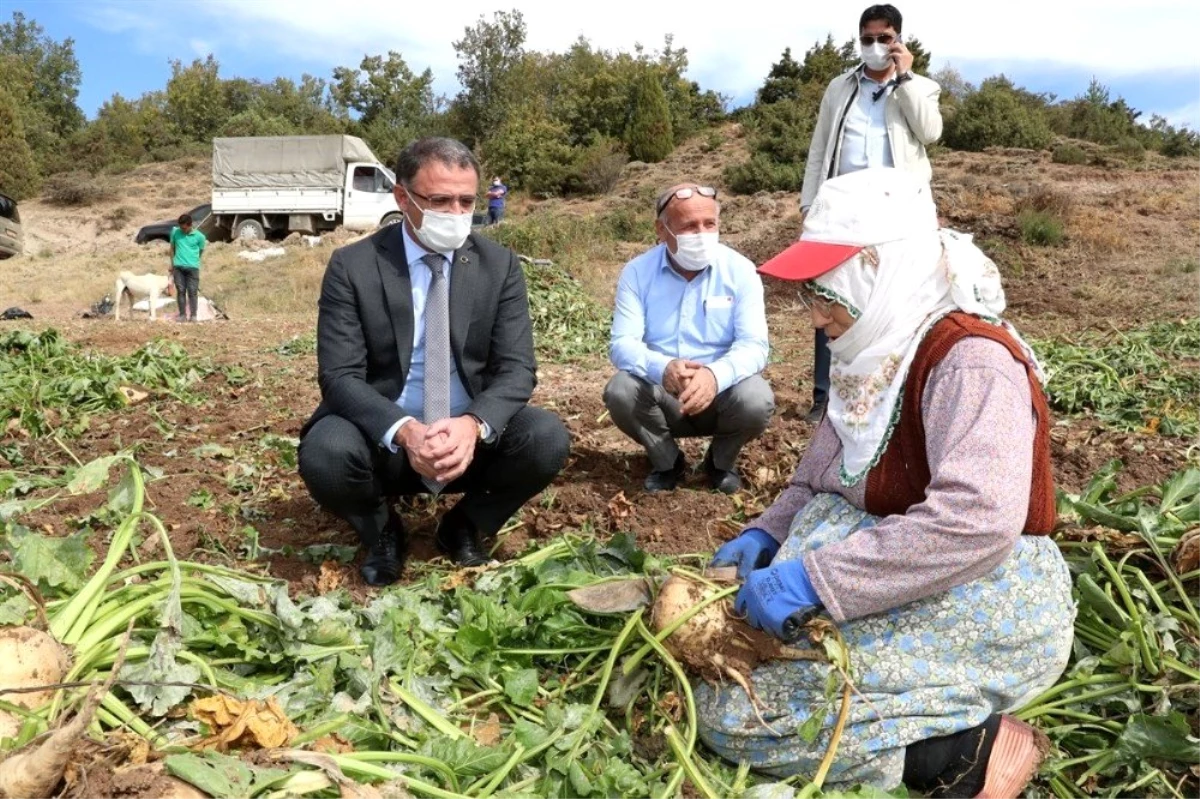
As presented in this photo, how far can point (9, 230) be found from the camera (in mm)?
21094

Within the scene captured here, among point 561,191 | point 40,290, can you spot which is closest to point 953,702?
point 40,290

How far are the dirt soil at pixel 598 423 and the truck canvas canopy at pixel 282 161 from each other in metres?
7.89

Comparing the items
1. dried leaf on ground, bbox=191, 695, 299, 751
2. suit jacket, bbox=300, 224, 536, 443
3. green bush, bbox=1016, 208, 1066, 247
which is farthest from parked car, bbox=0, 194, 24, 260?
dried leaf on ground, bbox=191, 695, 299, 751

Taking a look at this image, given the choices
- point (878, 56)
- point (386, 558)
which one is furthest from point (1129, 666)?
point (878, 56)

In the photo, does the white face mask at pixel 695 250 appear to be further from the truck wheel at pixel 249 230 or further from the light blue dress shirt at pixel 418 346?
the truck wheel at pixel 249 230

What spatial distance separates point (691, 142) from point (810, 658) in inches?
1046

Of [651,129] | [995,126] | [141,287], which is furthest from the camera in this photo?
[651,129]

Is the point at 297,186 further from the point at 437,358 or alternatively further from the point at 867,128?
the point at 437,358

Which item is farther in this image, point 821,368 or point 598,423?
point 598,423

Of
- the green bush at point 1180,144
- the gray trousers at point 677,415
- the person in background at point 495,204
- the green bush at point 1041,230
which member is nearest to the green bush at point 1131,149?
the green bush at point 1180,144

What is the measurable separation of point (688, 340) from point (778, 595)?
2174 mm

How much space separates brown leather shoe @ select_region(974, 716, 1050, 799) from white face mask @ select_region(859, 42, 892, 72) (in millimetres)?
3453

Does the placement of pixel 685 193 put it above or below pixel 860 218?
above

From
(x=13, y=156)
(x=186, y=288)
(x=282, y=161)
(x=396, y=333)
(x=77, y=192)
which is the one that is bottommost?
(x=186, y=288)
